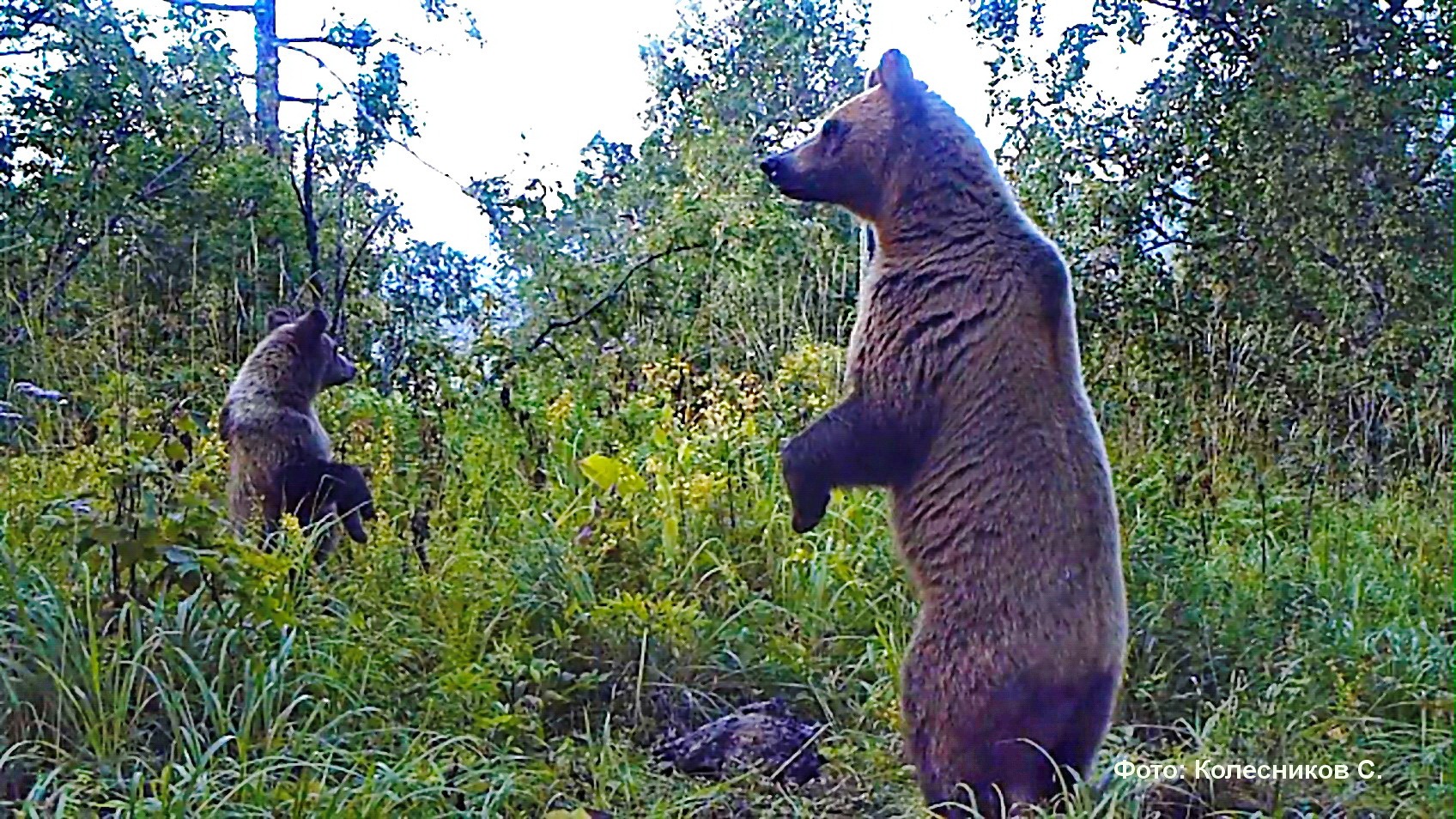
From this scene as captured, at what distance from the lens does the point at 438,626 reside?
3.92m

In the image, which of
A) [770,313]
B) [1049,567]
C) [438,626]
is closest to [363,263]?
[770,313]

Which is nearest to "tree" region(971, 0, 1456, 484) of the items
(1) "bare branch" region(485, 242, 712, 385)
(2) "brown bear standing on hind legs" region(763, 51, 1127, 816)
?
(1) "bare branch" region(485, 242, 712, 385)

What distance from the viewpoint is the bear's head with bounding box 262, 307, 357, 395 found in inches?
211

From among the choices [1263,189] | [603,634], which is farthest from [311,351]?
[1263,189]

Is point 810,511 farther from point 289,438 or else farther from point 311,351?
point 311,351

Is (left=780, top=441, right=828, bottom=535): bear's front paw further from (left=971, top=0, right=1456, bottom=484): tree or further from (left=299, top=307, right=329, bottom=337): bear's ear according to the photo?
(left=971, top=0, right=1456, bottom=484): tree

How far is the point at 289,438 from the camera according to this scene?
5.05 m

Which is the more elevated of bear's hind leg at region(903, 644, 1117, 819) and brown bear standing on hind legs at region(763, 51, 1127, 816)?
brown bear standing on hind legs at region(763, 51, 1127, 816)

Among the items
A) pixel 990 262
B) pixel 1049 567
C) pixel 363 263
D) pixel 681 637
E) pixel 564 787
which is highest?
pixel 363 263

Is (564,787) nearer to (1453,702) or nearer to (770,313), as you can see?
(1453,702)

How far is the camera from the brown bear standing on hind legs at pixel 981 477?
290 centimetres

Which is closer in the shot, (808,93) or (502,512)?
(502,512)

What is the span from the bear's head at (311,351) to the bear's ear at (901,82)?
9.05 feet

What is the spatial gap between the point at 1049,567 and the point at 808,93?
28.7 ft
